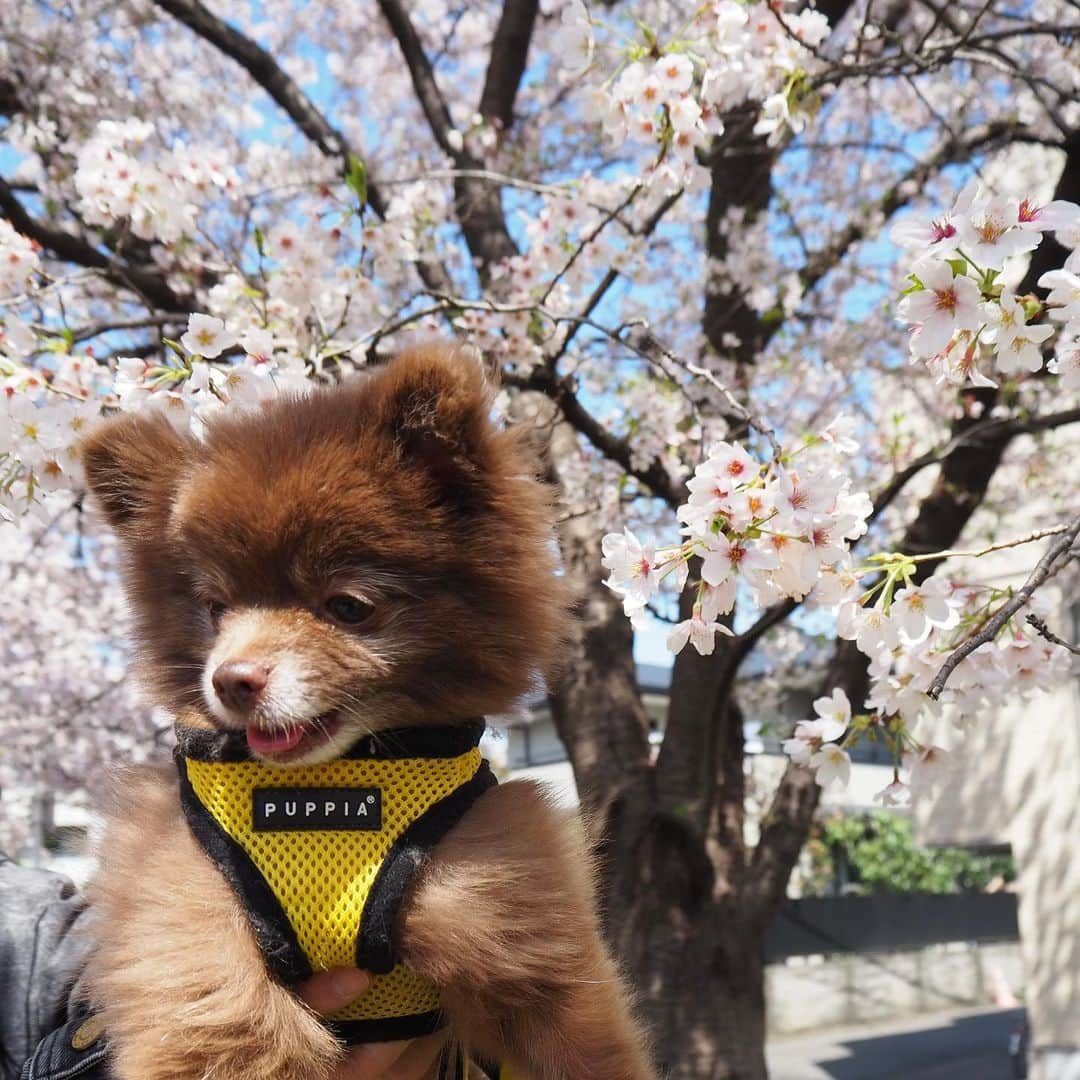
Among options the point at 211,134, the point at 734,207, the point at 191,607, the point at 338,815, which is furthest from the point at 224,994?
the point at 211,134

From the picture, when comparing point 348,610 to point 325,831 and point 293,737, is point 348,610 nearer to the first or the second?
point 293,737

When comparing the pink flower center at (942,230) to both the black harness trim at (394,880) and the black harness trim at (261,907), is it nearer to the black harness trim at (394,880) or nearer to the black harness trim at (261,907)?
the black harness trim at (394,880)

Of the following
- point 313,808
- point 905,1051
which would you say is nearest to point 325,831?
point 313,808

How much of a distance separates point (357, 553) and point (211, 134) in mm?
7571

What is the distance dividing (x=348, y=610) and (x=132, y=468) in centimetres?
47

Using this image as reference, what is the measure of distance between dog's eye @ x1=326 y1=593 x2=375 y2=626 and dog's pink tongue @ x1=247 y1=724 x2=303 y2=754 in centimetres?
16

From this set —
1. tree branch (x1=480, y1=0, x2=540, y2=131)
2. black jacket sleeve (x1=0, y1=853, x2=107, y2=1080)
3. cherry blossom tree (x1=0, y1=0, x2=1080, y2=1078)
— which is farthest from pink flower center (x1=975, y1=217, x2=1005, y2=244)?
tree branch (x1=480, y1=0, x2=540, y2=131)

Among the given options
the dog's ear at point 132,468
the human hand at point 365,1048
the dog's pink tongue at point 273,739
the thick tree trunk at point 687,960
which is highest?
the dog's ear at point 132,468

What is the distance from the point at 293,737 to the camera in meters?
1.45

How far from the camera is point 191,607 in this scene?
1.58m

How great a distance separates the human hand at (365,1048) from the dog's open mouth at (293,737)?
33 cm

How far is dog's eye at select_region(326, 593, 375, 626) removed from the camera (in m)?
1.47

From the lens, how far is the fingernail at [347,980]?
151 centimetres

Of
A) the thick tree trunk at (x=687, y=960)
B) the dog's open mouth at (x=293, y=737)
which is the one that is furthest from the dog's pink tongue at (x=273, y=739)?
the thick tree trunk at (x=687, y=960)
